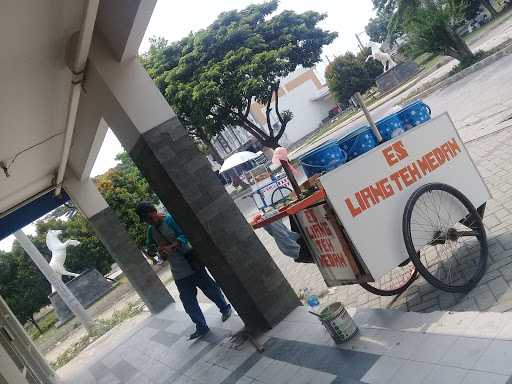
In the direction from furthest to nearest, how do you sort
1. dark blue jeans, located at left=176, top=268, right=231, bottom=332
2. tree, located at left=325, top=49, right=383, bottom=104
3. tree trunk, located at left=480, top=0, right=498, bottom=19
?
tree, located at left=325, top=49, right=383, bottom=104 → tree trunk, located at left=480, top=0, right=498, bottom=19 → dark blue jeans, located at left=176, top=268, right=231, bottom=332

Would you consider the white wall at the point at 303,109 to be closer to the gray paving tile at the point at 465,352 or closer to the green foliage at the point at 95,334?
the green foliage at the point at 95,334

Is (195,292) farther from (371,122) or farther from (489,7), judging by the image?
(489,7)

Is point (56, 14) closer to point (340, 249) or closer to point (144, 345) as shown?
point (340, 249)

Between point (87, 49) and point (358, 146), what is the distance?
2654 millimetres

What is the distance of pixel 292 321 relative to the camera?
5.18 m

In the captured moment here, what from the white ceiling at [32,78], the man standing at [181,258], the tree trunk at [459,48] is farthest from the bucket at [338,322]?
the tree trunk at [459,48]

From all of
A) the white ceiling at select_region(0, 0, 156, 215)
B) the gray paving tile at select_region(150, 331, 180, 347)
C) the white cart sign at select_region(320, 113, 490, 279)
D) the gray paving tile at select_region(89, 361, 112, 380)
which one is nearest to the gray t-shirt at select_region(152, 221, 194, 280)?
the gray paving tile at select_region(150, 331, 180, 347)

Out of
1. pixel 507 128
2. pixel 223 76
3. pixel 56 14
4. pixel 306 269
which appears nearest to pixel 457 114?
pixel 507 128

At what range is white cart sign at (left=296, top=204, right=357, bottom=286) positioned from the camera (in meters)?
4.07

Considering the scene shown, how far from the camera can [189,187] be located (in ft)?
16.6

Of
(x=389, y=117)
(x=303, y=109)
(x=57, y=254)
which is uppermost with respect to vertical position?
(x=57, y=254)

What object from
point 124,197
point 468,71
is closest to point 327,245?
point 124,197

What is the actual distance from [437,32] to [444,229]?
54.9 ft

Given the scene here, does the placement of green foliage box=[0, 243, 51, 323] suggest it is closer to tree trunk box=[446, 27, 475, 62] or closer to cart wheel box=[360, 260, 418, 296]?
tree trunk box=[446, 27, 475, 62]
